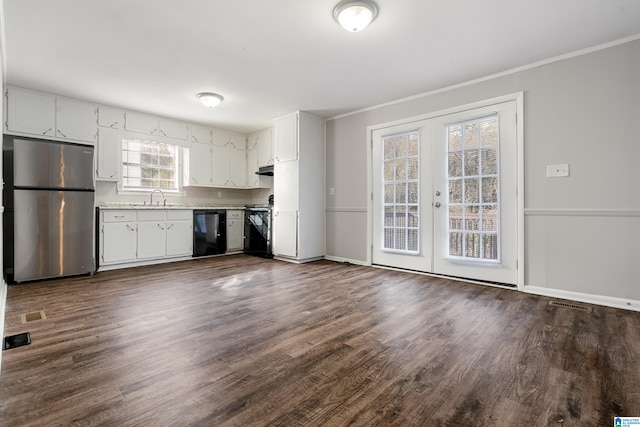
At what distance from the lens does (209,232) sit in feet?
17.9

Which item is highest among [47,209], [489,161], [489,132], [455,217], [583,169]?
[489,132]

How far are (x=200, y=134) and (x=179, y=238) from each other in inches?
75.8

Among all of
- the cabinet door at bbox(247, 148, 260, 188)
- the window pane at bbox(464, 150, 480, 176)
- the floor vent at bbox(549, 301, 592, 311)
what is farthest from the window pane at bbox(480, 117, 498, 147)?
the cabinet door at bbox(247, 148, 260, 188)

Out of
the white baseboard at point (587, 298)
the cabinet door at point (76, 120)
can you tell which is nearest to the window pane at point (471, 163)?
the white baseboard at point (587, 298)

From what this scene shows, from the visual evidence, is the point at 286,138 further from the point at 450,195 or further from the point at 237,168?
the point at 450,195

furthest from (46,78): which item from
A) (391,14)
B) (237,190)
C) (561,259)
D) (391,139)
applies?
(561,259)

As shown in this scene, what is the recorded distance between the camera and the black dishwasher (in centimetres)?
529

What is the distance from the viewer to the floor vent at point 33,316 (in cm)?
235

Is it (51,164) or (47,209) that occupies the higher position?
(51,164)

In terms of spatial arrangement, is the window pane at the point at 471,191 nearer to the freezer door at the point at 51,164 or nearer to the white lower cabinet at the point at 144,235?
the white lower cabinet at the point at 144,235

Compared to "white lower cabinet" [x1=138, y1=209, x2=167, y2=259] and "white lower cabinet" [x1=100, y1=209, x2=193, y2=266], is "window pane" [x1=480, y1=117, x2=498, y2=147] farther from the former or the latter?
"white lower cabinet" [x1=138, y1=209, x2=167, y2=259]

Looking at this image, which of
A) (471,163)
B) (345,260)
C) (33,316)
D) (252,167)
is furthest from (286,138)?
(33,316)

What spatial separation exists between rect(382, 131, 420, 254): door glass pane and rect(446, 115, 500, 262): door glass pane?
0.45m

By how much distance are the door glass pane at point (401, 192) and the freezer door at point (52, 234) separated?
399cm
